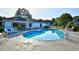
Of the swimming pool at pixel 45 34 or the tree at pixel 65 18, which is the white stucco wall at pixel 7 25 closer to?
the swimming pool at pixel 45 34

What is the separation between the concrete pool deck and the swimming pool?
72mm

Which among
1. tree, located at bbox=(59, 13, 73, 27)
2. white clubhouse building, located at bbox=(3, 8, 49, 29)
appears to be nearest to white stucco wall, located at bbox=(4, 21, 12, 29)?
white clubhouse building, located at bbox=(3, 8, 49, 29)

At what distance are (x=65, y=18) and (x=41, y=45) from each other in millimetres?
637

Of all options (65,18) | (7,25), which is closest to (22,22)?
(7,25)

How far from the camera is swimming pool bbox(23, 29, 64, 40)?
214 inches

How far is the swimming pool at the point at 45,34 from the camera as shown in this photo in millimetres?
5441

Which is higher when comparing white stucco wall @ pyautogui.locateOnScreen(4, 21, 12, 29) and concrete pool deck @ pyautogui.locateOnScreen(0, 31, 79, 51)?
white stucco wall @ pyautogui.locateOnScreen(4, 21, 12, 29)

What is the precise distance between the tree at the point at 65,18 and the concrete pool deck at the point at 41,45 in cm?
21

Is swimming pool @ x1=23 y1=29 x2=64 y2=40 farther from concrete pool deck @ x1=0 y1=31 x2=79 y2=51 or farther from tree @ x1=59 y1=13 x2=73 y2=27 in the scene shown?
tree @ x1=59 y1=13 x2=73 y2=27

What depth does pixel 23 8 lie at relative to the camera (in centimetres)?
536

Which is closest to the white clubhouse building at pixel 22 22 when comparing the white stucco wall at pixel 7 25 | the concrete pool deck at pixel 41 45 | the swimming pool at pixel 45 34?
the white stucco wall at pixel 7 25

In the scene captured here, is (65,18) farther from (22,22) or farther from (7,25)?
(7,25)
